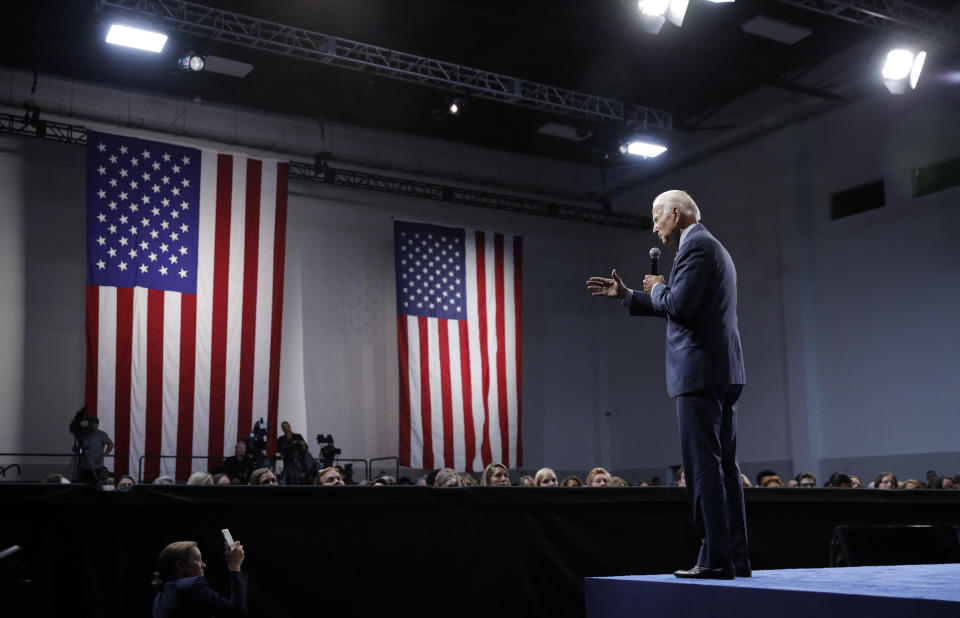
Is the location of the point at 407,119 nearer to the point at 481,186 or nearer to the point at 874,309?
the point at 481,186

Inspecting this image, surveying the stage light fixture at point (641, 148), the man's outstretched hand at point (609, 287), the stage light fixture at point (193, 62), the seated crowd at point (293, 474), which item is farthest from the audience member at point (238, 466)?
the man's outstretched hand at point (609, 287)

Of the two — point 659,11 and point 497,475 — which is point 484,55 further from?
point 497,475

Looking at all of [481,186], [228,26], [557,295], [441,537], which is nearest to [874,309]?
[557,295]

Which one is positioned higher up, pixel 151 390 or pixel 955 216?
pixel 955 216

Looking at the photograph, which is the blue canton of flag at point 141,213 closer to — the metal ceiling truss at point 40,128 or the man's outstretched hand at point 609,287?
the metal ceiling truss at point 40,128

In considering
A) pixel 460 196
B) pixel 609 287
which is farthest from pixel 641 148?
pixel 609 287

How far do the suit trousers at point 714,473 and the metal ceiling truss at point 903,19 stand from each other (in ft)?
28.3

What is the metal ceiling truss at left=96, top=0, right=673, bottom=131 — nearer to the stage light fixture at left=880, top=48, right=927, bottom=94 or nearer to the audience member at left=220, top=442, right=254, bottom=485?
the stage light fixture at left=880, top=48, right=927, bottom=94

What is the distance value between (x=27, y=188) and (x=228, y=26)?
3.82 meters

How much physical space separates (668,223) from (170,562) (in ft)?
7.41

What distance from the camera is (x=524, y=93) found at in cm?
1441

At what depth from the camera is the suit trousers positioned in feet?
9.58

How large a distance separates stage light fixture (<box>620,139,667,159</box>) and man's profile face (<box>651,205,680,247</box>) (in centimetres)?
1167

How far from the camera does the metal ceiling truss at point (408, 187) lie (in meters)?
13.0
